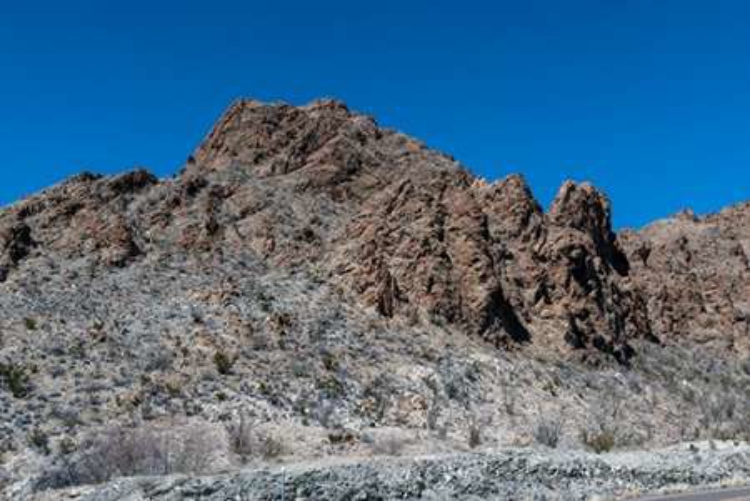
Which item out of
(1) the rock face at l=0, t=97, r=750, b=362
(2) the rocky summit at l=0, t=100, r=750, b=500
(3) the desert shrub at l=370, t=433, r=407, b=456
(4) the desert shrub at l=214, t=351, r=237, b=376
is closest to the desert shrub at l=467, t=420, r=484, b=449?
(2) the rocky summit at l=0, t=100, r=750, b=500

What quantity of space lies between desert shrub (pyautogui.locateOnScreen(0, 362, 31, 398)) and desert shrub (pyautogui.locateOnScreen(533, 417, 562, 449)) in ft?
56.4

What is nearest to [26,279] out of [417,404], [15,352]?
[15,352]

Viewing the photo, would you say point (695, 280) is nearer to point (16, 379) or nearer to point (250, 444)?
point (250, 444)

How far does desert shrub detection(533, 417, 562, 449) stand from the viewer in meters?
31.6

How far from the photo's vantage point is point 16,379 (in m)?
30.3

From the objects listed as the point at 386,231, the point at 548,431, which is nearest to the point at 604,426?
the point at 548,431

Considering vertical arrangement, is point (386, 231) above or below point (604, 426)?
above

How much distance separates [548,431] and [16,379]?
1820 centimetres

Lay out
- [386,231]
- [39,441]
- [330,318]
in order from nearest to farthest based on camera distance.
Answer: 1. [39,441]
2. [330,318]
3. [386,231]

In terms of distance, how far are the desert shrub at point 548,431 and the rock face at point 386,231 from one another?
6.82 metres

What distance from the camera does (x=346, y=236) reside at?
45094 mm

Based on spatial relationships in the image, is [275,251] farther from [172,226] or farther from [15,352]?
[15,352]

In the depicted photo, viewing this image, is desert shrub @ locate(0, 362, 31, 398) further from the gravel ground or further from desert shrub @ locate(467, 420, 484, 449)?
desert shrub @ locate(467, 420, 484, 449)

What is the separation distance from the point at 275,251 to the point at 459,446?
18660 millimetres
